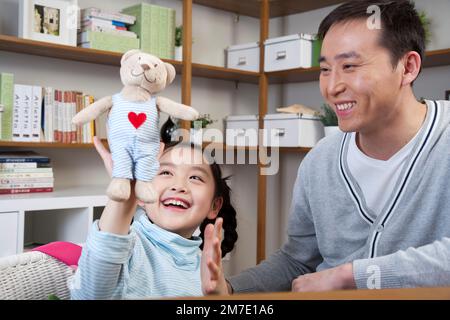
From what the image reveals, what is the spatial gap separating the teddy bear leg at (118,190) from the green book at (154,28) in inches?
66.2

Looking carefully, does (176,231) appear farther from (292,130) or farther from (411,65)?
(292,130)

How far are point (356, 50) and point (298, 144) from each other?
1.60 meters

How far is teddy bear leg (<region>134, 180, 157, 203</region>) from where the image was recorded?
0.33 meters

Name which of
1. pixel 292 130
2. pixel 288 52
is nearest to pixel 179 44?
pixel 288 52

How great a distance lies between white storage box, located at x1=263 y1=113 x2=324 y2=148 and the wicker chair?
1.62m

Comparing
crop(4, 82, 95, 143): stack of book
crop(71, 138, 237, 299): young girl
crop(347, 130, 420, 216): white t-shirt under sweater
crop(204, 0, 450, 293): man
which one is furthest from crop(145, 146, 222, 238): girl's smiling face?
crop(4, 82, 95, 143): stack of book

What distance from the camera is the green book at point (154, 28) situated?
6.47ft

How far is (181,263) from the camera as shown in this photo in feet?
2.02

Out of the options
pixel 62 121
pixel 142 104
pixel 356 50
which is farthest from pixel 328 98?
pixel 62 121

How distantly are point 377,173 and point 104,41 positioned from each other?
54.0 inches

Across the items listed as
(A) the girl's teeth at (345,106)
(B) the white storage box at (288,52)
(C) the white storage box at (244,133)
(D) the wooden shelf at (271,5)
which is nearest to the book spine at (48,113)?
(C) the white storage box at (244,133)

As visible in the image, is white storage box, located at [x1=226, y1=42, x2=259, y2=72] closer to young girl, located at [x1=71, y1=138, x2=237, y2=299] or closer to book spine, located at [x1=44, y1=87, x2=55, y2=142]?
book spine, located at [x1=44, y1=87, x2=55, y2=142]

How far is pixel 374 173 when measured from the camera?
2.43 ft
